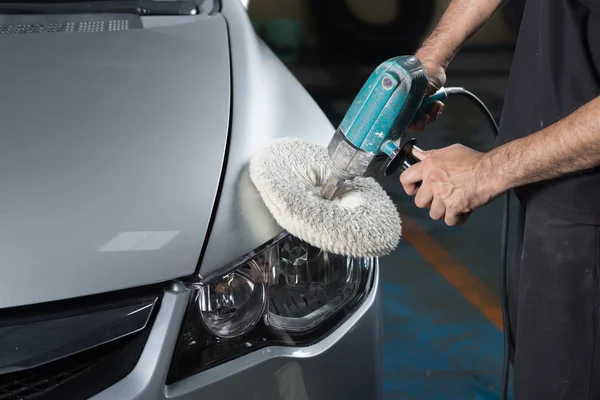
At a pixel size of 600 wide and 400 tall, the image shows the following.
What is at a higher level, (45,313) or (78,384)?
(45,313)

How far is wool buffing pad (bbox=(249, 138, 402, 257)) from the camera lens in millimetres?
1331

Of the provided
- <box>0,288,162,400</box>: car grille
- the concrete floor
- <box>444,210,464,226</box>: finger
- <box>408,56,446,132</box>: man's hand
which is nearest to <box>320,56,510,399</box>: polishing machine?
<box>444,210,464,226</box>: finger

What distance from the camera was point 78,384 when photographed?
122cm

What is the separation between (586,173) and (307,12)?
20.7 ft

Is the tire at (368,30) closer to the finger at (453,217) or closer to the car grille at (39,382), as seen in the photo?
the finger at (453,217)

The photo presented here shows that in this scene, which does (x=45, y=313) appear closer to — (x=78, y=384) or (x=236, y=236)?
(x=78, y=384)

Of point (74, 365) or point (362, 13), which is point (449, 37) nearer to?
point (74, 365)

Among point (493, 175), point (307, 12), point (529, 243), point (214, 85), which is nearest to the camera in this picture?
point (493, 175)

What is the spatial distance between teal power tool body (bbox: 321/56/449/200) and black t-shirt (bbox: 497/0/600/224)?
215mm

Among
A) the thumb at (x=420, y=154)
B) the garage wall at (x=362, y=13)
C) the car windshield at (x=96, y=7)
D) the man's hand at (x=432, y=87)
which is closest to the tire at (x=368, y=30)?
the garage wall at (x=362, y=13)

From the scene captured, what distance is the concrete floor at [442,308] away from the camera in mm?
2404

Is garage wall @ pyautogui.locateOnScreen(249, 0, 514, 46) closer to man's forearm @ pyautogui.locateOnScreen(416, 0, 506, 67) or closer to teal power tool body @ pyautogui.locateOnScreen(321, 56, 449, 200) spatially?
man's forearm @ pyautogui.locateOnScreen(416, 0, 506, 67)

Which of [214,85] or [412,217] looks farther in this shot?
[412,217]

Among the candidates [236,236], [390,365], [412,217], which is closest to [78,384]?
[236,236]
